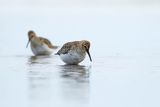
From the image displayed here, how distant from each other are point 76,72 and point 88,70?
41 cm

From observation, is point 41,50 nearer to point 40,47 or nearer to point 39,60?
point 40,47

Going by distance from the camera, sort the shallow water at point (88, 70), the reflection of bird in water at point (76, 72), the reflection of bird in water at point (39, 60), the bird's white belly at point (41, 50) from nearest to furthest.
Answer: the shallow water at point (88, 70)
the reflection of bird in water at point (76, 72)
the reflection of bird in water at point (39, 60)
the bird's white belly at point (41, 50)

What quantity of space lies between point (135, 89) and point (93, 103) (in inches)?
60.3

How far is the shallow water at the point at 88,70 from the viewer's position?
12.1m

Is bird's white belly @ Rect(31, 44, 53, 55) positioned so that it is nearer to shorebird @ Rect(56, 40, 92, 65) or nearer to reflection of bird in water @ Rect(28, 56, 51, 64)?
reflection of bird in water @ Rect(28, 56, 51, 64)

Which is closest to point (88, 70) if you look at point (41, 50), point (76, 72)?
point (76, 72)

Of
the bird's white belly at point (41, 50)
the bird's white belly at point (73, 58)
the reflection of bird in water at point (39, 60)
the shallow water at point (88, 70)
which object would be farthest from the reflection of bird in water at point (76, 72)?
the bird's white belly at point (41, 50)

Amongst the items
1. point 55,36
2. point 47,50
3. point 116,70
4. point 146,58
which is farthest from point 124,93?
point 55,36

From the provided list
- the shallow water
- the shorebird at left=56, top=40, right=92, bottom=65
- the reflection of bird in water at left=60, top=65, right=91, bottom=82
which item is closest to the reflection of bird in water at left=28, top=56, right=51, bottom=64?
the shallow water

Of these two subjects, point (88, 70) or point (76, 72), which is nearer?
point (76, 72)

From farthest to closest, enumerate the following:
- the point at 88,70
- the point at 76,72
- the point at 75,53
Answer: the point at 75,53
the point at 88,70
the point at 76,72

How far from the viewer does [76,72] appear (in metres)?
15.1

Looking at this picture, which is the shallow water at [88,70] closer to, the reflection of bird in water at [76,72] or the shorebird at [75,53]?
the reflection of bird in water at [76,72]

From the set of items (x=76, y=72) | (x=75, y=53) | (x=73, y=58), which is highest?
(x=75, y=53)
